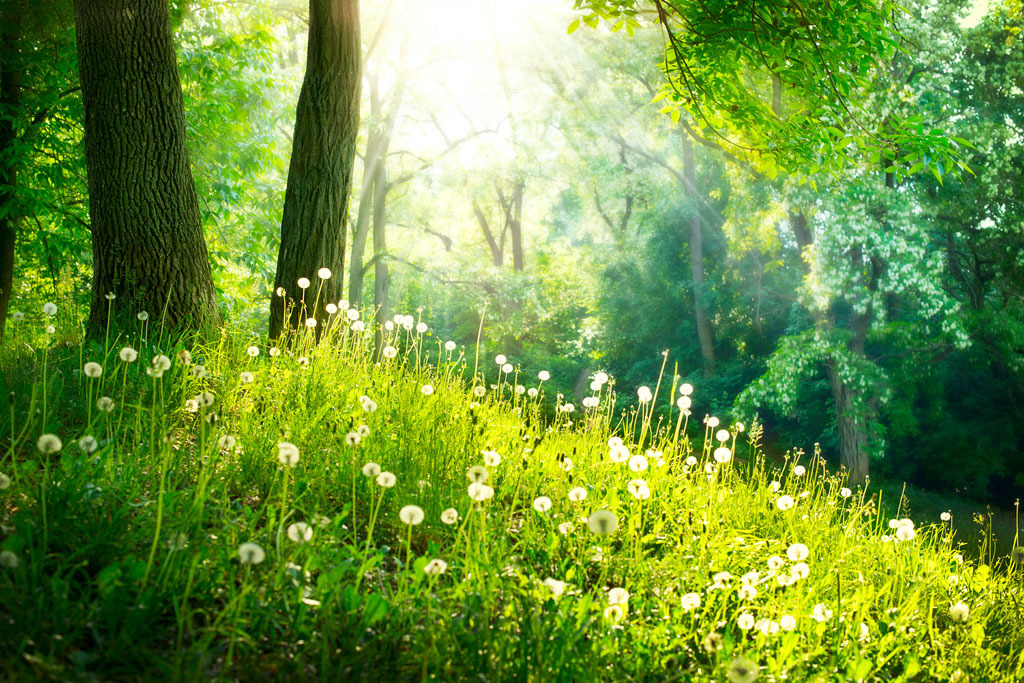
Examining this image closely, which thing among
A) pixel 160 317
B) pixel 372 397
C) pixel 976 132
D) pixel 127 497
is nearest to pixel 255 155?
pixel 160 317

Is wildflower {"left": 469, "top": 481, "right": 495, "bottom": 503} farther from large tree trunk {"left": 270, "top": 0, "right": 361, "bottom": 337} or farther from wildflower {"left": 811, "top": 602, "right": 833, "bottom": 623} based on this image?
large tree trunk {"left": 270, "top": 0, "right": 361, "bottom": 337}

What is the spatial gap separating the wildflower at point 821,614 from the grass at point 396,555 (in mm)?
17

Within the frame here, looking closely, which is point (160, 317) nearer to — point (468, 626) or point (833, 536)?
point (468, 626)

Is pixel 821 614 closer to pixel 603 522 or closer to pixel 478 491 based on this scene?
pixel 603 522

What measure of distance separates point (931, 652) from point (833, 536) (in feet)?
2.17

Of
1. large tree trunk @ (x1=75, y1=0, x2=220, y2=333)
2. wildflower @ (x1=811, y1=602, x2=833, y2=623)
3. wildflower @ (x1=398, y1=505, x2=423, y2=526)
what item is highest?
large tree trunk @ (x1=75, y1=0, x2=220, y2=333)

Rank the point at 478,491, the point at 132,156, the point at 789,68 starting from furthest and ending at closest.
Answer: the point at 789,68 → the point at 132,156 → the point at 478,491

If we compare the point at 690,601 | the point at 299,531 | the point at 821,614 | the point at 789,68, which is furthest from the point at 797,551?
the point at 789,68

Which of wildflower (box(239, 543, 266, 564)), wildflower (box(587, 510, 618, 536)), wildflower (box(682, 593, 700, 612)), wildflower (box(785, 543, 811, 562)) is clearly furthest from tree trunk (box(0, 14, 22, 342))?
wildflower (box(785, 543, 811, 562))

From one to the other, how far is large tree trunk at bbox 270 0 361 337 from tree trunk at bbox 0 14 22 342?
3052mm

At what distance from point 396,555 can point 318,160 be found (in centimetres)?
345

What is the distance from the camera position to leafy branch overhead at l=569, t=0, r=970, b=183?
4207 mm

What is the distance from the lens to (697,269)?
21.6 meters

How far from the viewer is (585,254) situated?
80.8 ft
